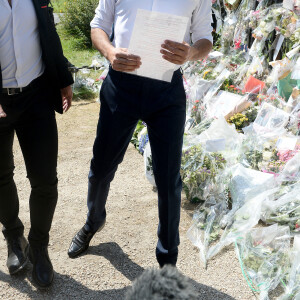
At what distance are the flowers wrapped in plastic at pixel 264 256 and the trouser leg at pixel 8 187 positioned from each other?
4.82ft

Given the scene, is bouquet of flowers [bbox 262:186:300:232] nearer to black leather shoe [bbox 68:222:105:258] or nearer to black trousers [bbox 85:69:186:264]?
black trousers [bbox 85:69:186:264]

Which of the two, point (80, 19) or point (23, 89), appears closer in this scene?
point (23, 89)

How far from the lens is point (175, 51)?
2.21 m

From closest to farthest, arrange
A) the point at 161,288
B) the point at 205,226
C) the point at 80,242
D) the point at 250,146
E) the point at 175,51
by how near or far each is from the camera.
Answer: the point at 161,288, the point at 175,51, the point at 80,242, the point at 205,226, the point at 250,146

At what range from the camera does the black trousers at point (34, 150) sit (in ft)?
8.04

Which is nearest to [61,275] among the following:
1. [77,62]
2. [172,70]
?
[172,70]

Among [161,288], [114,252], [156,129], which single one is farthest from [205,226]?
[161,288]

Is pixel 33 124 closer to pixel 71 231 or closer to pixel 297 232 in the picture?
pixel 71 231

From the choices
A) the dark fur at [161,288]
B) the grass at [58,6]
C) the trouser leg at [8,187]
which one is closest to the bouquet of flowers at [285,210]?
the trouser leg at [8,187]

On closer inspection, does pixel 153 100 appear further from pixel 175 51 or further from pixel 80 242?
pixel 80 242

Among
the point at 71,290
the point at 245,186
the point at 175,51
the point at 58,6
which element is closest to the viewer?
the point at 175,51

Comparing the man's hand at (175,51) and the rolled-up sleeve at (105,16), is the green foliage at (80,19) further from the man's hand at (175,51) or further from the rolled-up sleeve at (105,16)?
the man's hand at (175,51)

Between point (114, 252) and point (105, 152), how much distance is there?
2.75 feet

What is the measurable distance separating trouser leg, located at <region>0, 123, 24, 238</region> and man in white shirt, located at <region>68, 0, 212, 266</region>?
0.50 m
